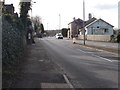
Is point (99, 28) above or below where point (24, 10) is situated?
below

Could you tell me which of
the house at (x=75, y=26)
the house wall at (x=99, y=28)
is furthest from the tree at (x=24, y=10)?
the house at (x=75, y=26)

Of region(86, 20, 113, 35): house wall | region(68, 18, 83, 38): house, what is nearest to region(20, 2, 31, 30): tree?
region(86, 20, 113, 35): house wall

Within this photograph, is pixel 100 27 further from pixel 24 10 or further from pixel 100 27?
pixel 24 10

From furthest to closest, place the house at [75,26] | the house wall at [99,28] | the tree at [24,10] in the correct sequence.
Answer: the house at [75,26] → the house wall at [99,28] → the tree at [24,10]

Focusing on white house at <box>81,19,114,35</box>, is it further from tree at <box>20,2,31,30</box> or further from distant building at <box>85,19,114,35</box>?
tree at <box>20,2,31,30</box>

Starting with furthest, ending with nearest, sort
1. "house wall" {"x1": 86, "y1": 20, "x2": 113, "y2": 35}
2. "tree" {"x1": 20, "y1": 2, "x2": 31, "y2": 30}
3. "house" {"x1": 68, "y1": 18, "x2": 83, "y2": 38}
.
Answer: "house" {"x1": 68, "y1": 18, "x2": 83, "y2": 38}
"house wall" {"x1": 86, "y1": 20, "x2": 113, "y2": 35}
"tree" {"x1": 20, "y1": 2, "x2": 31, "y2": 30}

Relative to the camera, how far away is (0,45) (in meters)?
9.45

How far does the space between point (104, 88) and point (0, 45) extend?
3.96 m

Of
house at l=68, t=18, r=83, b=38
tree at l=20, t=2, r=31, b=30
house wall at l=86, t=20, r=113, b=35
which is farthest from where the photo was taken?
house at l=68, t=18, r=83, b=38

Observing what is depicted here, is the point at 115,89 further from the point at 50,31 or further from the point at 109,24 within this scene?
the point at 50,31

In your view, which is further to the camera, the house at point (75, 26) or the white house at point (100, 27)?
the house at point (75, 26)

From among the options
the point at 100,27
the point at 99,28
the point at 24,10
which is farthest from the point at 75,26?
the point at 24,10

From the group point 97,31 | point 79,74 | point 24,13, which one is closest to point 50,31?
point 97,31

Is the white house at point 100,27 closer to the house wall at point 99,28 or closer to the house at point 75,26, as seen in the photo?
the house wall at point 99,28
